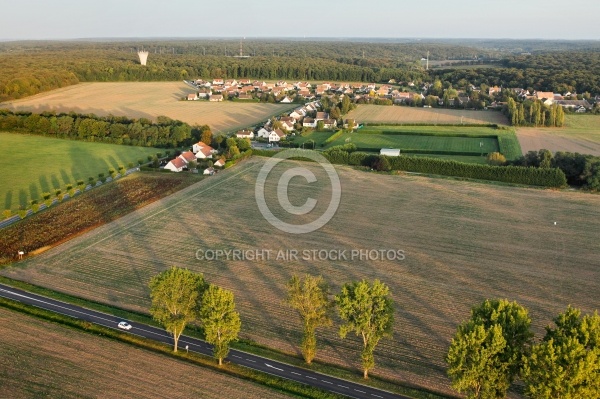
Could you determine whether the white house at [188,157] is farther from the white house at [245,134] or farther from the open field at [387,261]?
the white house at [245,134]

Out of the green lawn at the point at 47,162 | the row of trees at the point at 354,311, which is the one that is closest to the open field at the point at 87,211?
the green lawn at the point at 47,162

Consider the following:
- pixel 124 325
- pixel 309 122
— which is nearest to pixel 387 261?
pixel 124 325

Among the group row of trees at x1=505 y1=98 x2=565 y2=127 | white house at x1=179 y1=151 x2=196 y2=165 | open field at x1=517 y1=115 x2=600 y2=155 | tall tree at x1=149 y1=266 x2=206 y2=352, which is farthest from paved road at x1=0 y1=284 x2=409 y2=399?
row of trees at x1=505 y1=98 x2=565 y2=127

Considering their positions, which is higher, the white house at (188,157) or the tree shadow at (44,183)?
the white house at (188,157)

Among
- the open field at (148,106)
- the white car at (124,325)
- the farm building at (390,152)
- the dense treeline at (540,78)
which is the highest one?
the dense treeline at (540,78)

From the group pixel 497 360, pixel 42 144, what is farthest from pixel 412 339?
pixel 42 144

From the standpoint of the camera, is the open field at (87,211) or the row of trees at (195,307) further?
the open field at (87,211)

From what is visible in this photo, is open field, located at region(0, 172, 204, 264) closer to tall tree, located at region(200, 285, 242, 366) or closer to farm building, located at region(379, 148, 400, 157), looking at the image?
tall tree, located at region(200, 285, 242, 366)

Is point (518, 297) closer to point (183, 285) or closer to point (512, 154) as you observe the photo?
point (183, 285)
